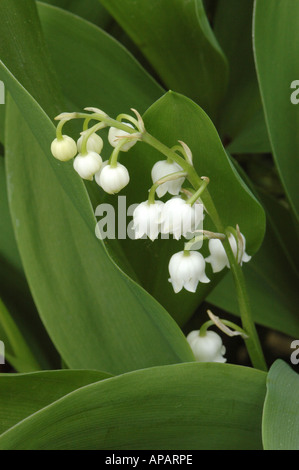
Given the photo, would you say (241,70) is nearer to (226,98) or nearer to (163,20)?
(226,98)

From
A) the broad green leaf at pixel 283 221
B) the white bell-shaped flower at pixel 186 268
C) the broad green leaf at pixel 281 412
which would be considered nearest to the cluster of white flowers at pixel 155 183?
the white bell-shaped flower at pixel 186 268

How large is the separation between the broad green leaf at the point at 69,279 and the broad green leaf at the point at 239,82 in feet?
1.12

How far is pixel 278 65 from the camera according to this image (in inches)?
28.9

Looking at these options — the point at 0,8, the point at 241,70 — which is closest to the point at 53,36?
the point at 0,8

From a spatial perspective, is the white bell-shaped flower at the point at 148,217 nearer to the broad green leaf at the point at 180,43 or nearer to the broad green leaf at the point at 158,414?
the broad green leaf at the point at 158,414

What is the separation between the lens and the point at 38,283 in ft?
2.31

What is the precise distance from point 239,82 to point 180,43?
0.20m

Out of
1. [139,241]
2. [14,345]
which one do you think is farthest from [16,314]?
[139,241]

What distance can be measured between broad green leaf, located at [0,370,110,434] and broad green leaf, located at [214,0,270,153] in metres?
0.47

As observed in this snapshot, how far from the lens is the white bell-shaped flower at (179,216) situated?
0.53m

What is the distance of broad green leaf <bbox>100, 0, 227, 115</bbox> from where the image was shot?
764 millimetres

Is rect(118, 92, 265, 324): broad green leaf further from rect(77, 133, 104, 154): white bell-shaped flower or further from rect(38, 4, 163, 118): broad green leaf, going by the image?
rect(38, 4, 163, 118): broad green leaf

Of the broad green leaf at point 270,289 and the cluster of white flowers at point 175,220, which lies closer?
the cluster of white flowers at point 175,220

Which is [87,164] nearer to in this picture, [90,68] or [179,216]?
[179,216]
